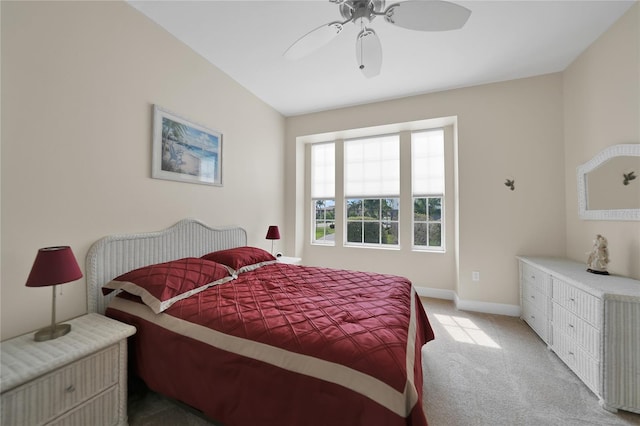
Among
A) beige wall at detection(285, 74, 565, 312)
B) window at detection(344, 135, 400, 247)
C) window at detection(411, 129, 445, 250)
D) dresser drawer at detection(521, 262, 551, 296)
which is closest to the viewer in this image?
dresser drawer at detection(521, 262, 551, 296)

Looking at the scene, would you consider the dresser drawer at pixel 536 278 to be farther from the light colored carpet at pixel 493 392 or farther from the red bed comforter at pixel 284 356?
the red bed comforter at pixel 284 356

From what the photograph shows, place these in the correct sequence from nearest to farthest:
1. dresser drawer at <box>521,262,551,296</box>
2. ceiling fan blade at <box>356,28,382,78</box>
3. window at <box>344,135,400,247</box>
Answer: ceiling fan blade at <box>356,28,382,78</box> < dresser drawer at <box>521,262,551,296</box> < window at <box>344,135,400,247</box>

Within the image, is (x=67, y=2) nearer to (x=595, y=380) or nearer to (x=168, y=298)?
(x=168, y=298)

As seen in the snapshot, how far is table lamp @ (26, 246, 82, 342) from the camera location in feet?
3.95

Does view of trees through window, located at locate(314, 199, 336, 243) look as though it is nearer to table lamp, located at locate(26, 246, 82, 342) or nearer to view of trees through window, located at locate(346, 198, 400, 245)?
view of trees through window, located at locate(346, 198, 400, 245)

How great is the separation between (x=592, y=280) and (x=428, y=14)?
2.34m

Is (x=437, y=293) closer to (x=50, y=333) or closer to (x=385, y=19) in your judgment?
(x=385, y=19)

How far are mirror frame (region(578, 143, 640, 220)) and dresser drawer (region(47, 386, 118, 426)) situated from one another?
156 inches

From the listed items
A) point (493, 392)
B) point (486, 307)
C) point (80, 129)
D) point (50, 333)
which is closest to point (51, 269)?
point (50, 333)

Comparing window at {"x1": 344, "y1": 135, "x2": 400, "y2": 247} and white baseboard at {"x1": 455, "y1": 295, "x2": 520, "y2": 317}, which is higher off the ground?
window at {"x1": 344, "y1": 135, "x2": 400, "y2": 247}

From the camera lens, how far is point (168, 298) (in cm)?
159

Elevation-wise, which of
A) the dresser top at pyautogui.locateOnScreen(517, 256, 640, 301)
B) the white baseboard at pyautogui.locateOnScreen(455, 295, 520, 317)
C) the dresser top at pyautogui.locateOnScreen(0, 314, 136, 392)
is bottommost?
the white baseboard at pyautogui.locateOnScreen(455, 295, 520, 317)

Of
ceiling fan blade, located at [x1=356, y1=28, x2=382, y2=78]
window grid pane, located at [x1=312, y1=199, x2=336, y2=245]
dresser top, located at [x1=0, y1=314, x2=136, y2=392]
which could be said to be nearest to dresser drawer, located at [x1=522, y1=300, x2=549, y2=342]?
window grid pane, located at [x1=312, y1=199, x2=336, y2=245]

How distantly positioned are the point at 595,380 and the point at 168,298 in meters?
3.03
